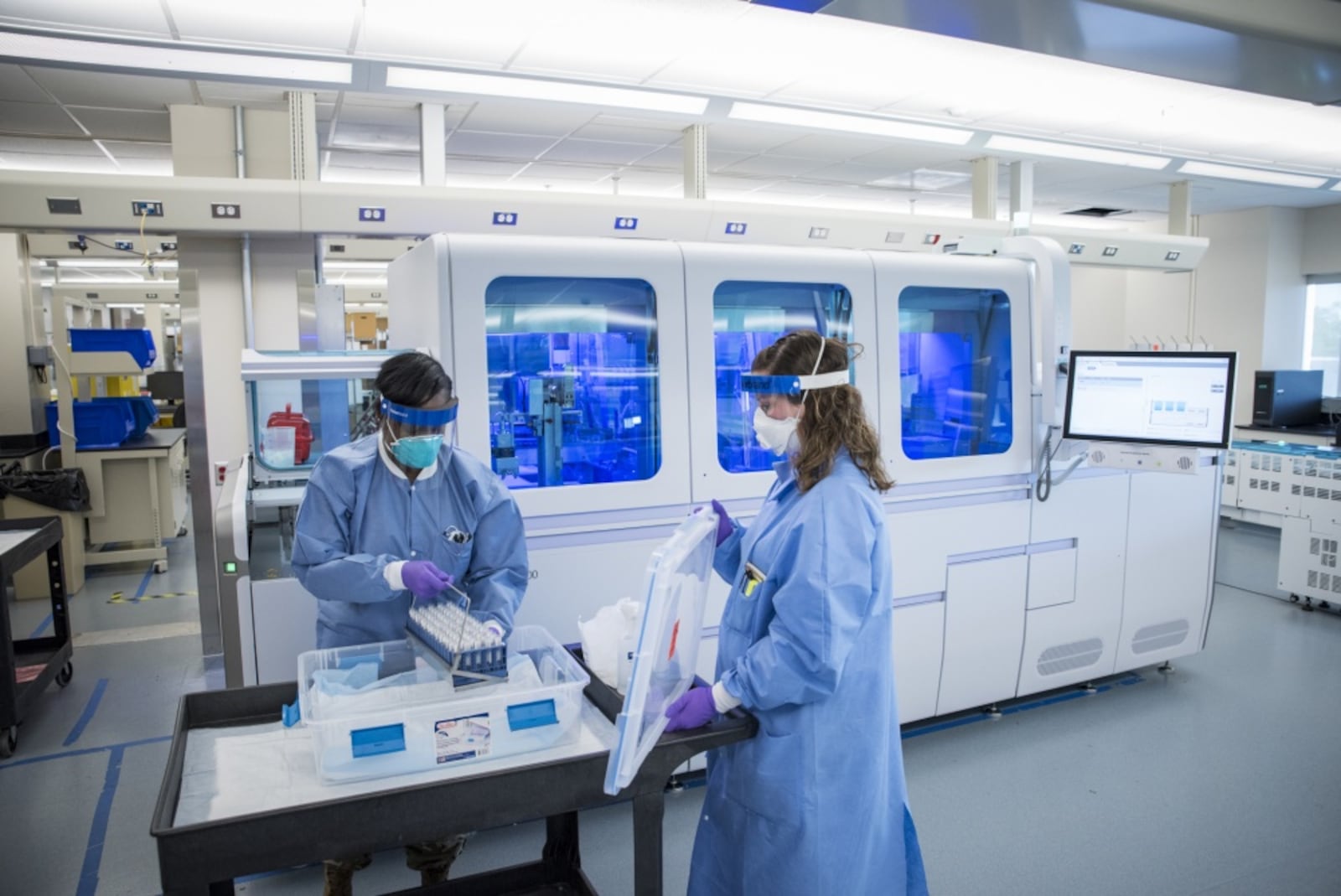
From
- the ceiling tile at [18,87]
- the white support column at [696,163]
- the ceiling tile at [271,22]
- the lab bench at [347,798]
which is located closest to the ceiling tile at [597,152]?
the white support column at [696,163]

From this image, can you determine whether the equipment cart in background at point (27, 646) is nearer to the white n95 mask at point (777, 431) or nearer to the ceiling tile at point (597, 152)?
the white n95 mask at point (777, 431)

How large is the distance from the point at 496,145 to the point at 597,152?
69cm

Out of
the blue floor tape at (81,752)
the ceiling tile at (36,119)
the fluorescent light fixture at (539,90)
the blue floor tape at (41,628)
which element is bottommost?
the blue floor tape at (81,752)

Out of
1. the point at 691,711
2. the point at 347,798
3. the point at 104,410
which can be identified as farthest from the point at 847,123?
the point at 104,410

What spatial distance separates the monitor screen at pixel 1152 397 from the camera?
3.18m

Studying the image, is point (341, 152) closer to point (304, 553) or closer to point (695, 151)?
point (695, 151)

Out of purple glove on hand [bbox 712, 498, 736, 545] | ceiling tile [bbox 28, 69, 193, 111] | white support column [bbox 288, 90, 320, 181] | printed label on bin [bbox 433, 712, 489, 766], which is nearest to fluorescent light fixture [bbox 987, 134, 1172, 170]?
white support column [bbox 288, 90, 320, 181]

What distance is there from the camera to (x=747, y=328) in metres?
3.17

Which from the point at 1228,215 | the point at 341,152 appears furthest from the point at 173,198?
the point at 1228,215

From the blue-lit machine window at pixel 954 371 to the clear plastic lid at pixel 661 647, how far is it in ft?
6.09

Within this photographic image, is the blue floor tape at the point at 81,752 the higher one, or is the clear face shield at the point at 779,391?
the clear face shield at the point at 779,391

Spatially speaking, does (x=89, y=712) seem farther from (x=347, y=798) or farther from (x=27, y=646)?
(x=347, y=798)

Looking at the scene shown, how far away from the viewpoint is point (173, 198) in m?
4.02

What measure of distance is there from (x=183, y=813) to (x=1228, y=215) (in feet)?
35.1
